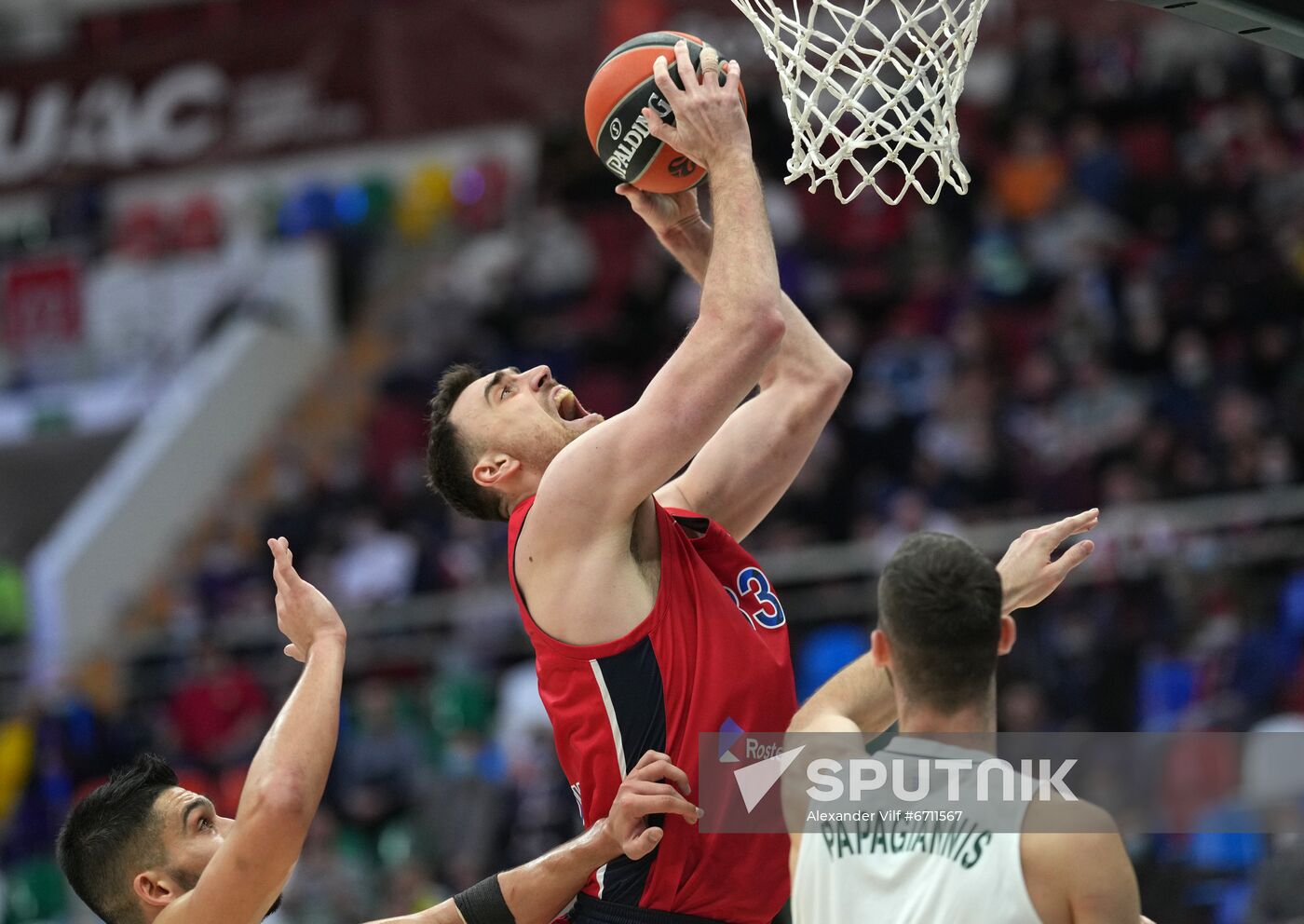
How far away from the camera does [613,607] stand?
3502mm

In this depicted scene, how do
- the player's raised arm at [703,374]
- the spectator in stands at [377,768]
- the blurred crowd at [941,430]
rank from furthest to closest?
the spectator in stands at [377,768]
the blurred crowd at [941,430]
the player's raised arm at [703,374]

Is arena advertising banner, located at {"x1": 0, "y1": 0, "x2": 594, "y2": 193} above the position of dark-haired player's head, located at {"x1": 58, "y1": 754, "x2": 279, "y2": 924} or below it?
above

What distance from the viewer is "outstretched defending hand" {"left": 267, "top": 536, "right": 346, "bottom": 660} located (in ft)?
11.6

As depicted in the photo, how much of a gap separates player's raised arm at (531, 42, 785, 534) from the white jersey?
0.76 m

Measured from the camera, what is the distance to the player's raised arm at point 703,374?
339 cm

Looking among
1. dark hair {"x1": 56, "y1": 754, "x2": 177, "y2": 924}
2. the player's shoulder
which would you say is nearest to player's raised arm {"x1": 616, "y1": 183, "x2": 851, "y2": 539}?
dark hair {"x1": 56, "y1": 754, "x2": 177, "y2": 924}

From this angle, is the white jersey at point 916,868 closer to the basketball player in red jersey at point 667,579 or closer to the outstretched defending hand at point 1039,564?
the basketball player in red jersey at point 667,579

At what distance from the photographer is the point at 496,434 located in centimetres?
389

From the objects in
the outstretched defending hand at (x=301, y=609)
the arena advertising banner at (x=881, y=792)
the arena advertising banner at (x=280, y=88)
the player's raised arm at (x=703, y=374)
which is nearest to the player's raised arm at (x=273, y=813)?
the outstretched defending hand at (x=301, y=609)

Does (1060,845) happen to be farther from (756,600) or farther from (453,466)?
(453,466)

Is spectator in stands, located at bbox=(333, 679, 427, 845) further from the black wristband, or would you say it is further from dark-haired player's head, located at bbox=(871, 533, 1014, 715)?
dark-haired player's head, located at bbox=(871, 533, 1014, 715)

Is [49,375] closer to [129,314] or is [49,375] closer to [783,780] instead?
[129,314]

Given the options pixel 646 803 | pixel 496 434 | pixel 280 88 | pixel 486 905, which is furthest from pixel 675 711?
pixel 280 88

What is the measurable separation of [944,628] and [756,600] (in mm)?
953
